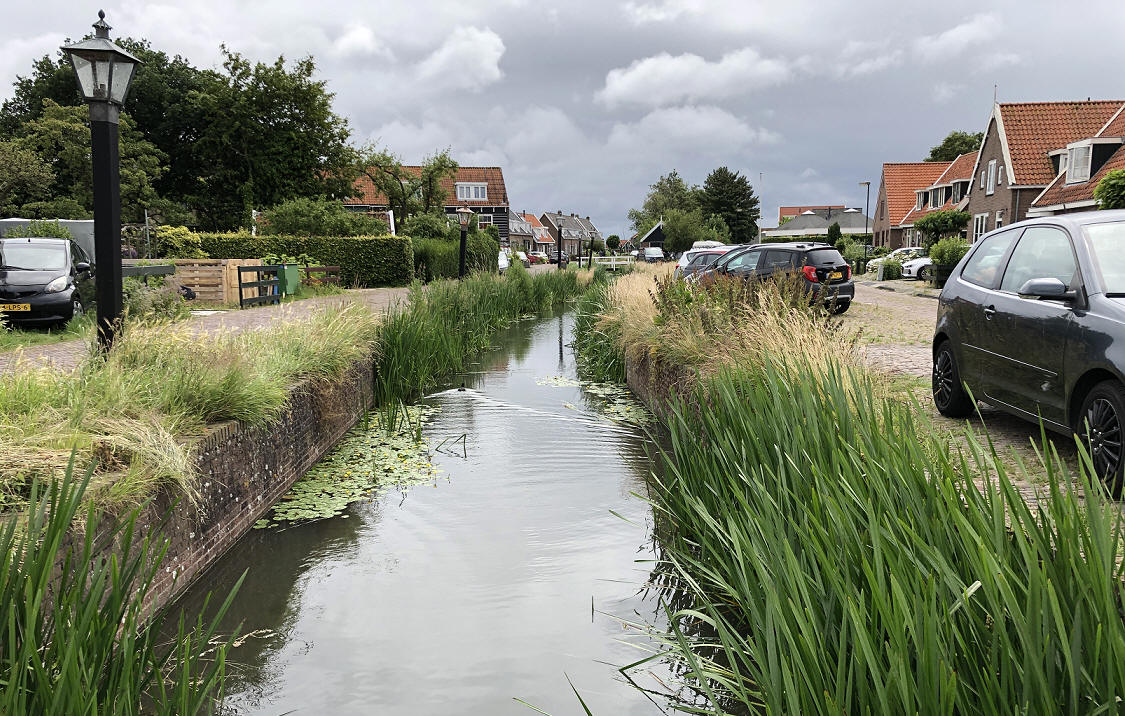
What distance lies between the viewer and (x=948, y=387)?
277 inches

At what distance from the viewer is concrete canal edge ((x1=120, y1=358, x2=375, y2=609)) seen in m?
4.64

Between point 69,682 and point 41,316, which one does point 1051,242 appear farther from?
point 41,316

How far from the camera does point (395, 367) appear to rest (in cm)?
1032

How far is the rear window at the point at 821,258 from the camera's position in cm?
1827

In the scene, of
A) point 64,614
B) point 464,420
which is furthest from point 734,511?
point 464,420

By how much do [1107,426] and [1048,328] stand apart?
880 mm

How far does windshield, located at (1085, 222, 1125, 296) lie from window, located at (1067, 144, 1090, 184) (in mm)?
33245

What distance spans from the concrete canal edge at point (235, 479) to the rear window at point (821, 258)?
1245 centimetres

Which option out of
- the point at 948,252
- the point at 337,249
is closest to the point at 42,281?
the point at 337,249

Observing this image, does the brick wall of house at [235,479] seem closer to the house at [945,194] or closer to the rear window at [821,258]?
the rear window at [821,258]

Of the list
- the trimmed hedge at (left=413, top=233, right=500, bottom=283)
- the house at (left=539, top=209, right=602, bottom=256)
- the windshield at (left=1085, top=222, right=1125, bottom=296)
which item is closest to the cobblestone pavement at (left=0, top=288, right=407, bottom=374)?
the windshield at (left=1085, top=222, right=1125, bottom=296)

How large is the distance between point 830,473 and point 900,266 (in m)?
41.5

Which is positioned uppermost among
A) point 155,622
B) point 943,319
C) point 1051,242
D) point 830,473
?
point 1051,242

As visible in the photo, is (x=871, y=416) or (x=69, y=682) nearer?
A: (x=69, y=682)
